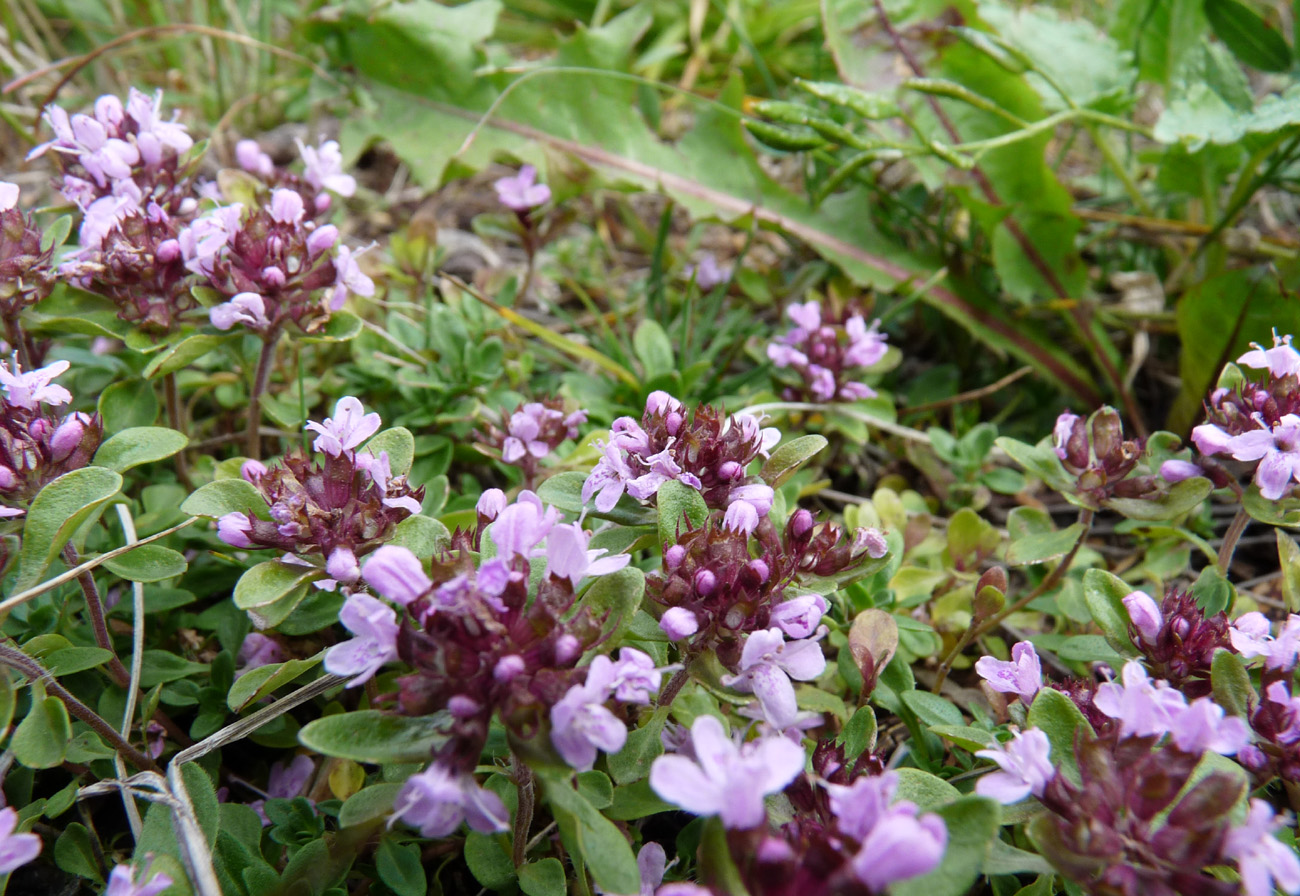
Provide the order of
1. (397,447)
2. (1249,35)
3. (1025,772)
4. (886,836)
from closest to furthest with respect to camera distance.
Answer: (886,836), (1025,772), (397,447), (1249,35)

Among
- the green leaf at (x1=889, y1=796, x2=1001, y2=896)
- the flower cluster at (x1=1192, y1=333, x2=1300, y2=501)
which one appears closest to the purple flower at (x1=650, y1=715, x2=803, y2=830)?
the green leaf at (x1=889, y1=796, x2=1001, y2=896)

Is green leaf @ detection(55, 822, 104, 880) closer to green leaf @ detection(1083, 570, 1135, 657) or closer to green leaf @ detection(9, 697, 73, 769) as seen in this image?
green leaf @ detection(9, 697, 73, 769)

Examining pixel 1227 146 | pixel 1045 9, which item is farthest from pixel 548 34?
pixel 1227 146

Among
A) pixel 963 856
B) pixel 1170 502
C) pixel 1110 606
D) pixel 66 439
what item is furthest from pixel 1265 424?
pixel 66 439

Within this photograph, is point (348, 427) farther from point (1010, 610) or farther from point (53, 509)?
point (1010, 610)

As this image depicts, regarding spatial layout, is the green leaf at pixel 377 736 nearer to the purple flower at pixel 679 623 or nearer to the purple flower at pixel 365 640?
the purple flower at pixel 365 640
